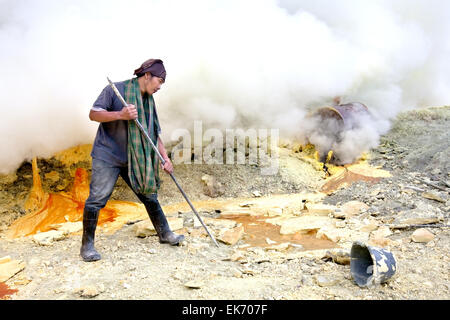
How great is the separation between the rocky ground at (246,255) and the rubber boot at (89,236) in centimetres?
7

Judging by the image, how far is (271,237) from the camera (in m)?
3.61

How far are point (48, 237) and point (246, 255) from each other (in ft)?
5.79

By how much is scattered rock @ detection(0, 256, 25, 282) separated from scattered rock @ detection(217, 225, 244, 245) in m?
1.55

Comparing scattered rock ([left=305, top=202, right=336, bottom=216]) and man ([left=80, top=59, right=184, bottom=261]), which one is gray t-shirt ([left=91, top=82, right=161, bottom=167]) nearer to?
man ([left=80, top=59, right=184, bottom=261])

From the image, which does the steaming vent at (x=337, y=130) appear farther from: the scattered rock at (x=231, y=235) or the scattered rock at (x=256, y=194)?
the scattered rock at (x=231, y=235)

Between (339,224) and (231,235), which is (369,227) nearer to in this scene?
(339,224)

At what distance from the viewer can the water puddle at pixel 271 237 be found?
3312 mm

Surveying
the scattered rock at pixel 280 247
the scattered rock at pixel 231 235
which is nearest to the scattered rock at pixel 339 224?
the scattered rock at pixel 280 247

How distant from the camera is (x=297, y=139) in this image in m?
6.09

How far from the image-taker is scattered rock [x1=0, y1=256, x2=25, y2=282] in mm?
2729

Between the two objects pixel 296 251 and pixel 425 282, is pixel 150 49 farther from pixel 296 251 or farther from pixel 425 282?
pixel 425 282

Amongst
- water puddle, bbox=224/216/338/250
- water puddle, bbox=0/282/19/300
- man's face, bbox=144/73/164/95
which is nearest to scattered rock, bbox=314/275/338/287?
water puddle, bbox=224/216/338/250

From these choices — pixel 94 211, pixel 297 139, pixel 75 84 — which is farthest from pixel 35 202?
pixel 297 139

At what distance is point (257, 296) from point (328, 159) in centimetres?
390
